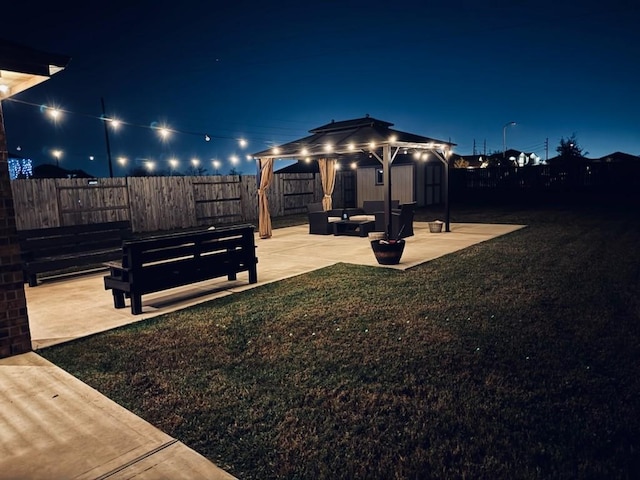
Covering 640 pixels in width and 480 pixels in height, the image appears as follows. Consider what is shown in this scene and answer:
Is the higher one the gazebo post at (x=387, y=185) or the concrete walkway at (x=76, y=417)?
the gazebo post at (x=387, y=185)

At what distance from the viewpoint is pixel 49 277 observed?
805 centimetres

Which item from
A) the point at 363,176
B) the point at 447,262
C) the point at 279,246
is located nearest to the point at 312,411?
the point at 447,262

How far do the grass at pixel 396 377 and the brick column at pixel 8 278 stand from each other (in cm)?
33

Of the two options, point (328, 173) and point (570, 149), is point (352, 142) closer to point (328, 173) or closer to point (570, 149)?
point (328, 173)

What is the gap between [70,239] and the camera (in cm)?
789

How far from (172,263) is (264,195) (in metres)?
7.48

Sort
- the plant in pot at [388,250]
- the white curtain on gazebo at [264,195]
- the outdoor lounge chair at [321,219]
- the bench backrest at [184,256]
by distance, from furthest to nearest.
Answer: the outdoor lounge chair at [321,219], the white curtain on gazebo at [264,195], the plant in pot at [388,250], the bench backrest at [184,256]

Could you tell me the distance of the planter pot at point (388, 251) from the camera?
790cm

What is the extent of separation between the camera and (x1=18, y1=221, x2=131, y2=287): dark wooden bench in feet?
23.9

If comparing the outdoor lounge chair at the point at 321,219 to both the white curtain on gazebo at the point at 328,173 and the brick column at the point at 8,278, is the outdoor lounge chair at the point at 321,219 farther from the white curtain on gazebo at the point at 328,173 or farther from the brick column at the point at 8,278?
the brick column at the point at 8,278

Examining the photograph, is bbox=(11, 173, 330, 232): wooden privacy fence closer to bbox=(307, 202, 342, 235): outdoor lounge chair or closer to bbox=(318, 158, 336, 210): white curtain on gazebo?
bbox=(318, 158, 336, 210): white curtain on gazebo

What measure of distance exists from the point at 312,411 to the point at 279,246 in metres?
8.22

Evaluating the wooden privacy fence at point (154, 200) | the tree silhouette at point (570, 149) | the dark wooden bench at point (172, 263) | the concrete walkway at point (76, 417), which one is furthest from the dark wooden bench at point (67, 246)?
the tree silhouette at point (570, 149)

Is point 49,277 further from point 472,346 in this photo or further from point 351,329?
point 472,346
